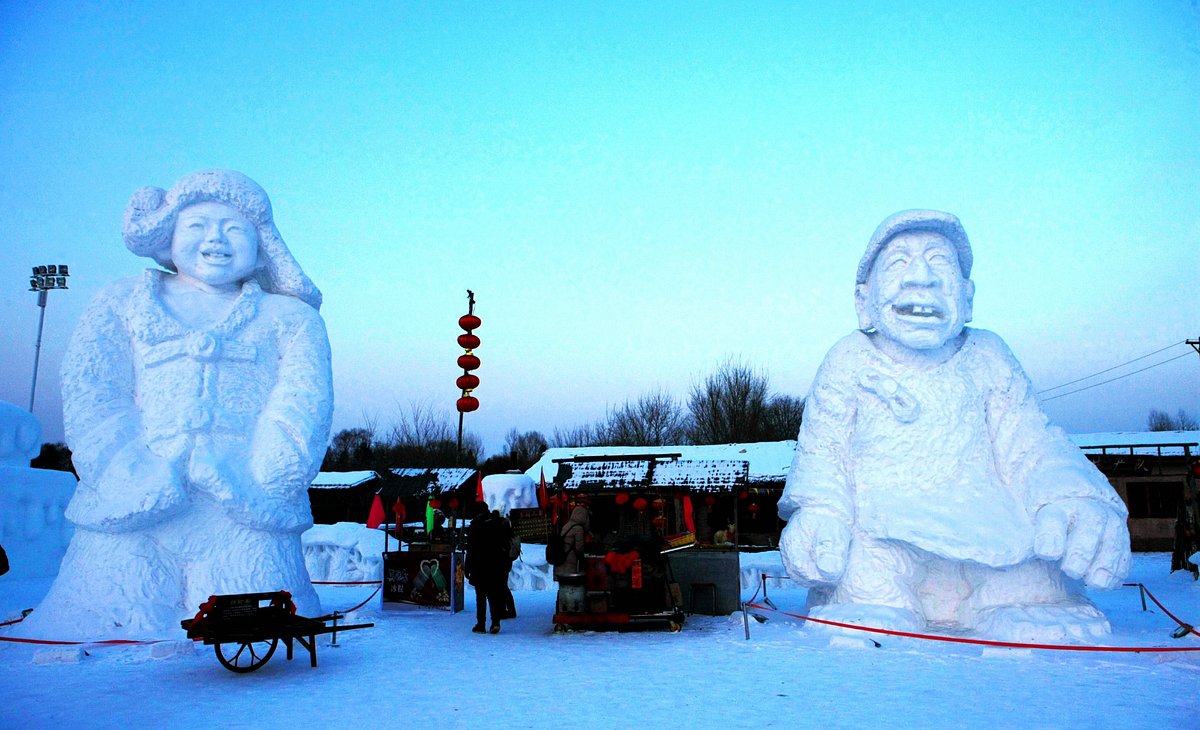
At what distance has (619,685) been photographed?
4930 mm

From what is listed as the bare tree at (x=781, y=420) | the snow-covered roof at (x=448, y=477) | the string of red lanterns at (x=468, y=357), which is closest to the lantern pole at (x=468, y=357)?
the string of red lanterns at (x=468, y=357)

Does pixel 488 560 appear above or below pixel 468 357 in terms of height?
below

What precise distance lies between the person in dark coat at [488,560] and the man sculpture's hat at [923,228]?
396 cm

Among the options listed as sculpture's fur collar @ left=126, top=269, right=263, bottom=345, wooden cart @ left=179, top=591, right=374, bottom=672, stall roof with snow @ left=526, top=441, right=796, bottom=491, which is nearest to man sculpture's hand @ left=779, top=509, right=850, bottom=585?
wooden cart @ left=179, top=591, right=374, bottom=672

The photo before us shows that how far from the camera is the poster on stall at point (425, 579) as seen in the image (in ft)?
28.8

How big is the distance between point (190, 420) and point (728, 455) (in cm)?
1724

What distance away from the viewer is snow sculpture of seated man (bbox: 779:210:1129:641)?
240 inches

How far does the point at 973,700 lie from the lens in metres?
4.38

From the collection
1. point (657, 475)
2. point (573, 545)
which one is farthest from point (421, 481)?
point (573, 545)

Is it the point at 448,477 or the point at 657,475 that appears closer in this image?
the point at 657,475

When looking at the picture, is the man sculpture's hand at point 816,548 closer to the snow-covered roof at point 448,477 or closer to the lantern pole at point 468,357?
the lantern pole at point 468,357

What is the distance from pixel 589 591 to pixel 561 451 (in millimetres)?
17915

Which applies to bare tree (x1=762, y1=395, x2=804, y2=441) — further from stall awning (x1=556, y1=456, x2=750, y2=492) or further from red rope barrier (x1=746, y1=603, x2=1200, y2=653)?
red rope barrier (x1=746, y1=603, x2=1200, y2=653)

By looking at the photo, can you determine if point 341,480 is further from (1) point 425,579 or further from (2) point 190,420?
(2) point 190,420
